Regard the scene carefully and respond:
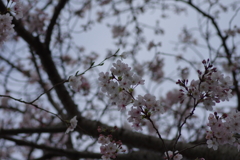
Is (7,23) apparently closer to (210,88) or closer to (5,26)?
(5,26)

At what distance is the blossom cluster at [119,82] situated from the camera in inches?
60.8

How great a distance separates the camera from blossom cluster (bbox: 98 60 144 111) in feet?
5.07

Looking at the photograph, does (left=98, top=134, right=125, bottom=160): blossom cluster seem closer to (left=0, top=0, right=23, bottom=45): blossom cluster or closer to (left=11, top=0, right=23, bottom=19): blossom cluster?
(left=0, top=0, right=23, bottom=45): blossom cluster

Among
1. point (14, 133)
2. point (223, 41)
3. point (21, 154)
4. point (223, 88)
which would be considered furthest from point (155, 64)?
point (21, 154)

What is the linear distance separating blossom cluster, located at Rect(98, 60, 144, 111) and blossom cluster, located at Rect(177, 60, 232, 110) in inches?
13.9

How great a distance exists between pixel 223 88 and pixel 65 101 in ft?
9.44

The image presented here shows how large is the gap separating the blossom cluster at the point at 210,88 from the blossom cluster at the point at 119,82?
13.9 inches

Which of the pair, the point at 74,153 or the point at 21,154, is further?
the point at 21,154

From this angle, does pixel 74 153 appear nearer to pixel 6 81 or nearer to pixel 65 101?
pixel 65 101

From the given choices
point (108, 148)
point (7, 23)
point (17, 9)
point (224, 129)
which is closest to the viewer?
point (224, 129)

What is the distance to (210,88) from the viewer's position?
4.75ft

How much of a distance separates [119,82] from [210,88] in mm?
628

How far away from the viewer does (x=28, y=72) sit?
612cm

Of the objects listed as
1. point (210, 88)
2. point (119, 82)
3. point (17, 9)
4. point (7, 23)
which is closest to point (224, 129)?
point (210, 88)
